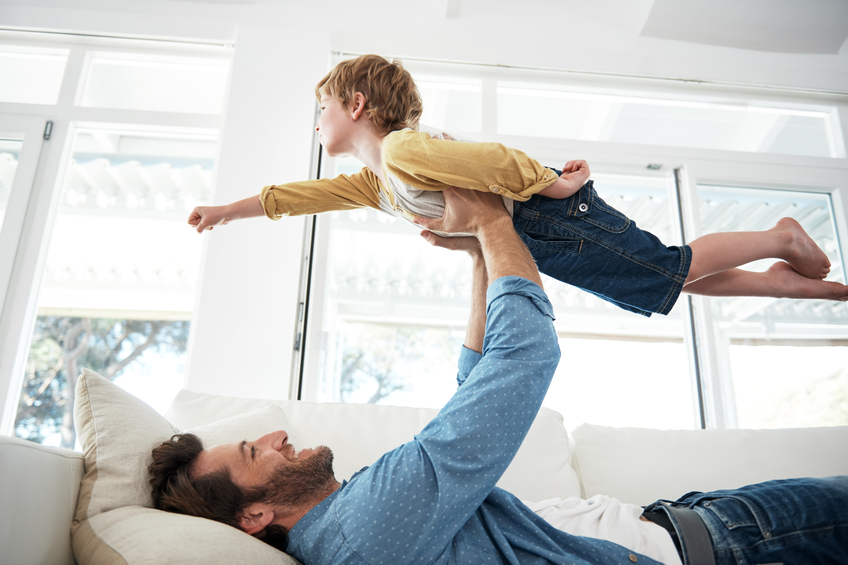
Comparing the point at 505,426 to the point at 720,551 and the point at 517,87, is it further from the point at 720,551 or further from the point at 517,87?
the point at 517,87

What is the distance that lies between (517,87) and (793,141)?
61.3 inches

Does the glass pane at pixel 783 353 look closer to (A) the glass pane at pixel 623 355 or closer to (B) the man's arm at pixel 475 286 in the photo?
(A) the glass pane at pixel 623 355

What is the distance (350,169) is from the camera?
2771 mm

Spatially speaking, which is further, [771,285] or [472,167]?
[771,285]

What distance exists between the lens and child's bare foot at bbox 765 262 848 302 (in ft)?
4.92

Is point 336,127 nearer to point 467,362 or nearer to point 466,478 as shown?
point 467,362

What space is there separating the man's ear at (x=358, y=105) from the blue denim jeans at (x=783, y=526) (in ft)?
4.23

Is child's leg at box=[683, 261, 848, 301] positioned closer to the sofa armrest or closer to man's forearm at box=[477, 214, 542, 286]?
man's forearm at box=[477, 214, 542, 286]

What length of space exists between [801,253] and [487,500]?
112cm

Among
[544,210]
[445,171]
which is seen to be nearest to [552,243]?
[544,210]

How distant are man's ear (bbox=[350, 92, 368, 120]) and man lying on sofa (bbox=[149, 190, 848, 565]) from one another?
0.59m

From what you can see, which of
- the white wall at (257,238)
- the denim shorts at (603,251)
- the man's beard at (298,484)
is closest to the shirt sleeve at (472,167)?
the denim shorts at (603,251)

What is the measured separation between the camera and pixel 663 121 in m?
3.02

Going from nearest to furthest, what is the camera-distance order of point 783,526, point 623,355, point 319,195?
point 783,526 → point 319,195 → point 623,355
